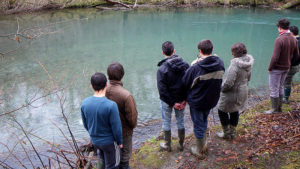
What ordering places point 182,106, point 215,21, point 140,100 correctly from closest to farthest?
1. point 182,106
2. point 140,100
3. point 215,21

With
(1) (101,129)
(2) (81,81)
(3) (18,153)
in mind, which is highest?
(1) (101,129)

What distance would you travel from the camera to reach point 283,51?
3.78 m

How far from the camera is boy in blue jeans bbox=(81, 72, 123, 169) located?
2.39m

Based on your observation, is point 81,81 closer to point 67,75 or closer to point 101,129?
point 67,75

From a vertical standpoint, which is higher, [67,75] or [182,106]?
[182,106]

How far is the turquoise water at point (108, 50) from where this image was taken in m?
6.61

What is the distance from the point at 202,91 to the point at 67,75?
7.24m

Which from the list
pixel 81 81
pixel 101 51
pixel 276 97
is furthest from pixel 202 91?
pixel 101 51

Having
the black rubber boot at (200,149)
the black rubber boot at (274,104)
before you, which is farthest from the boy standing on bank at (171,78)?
the black rubber boot at (274,104)

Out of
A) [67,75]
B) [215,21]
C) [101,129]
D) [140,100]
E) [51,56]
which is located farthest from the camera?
[215,21]

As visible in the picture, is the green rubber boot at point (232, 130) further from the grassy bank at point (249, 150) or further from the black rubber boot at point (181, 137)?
the black rubber boot at point (181, 137)

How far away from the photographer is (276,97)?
4.06 metres

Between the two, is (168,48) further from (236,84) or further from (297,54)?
(297,54)

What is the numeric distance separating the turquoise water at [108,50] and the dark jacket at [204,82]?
2.20 m
